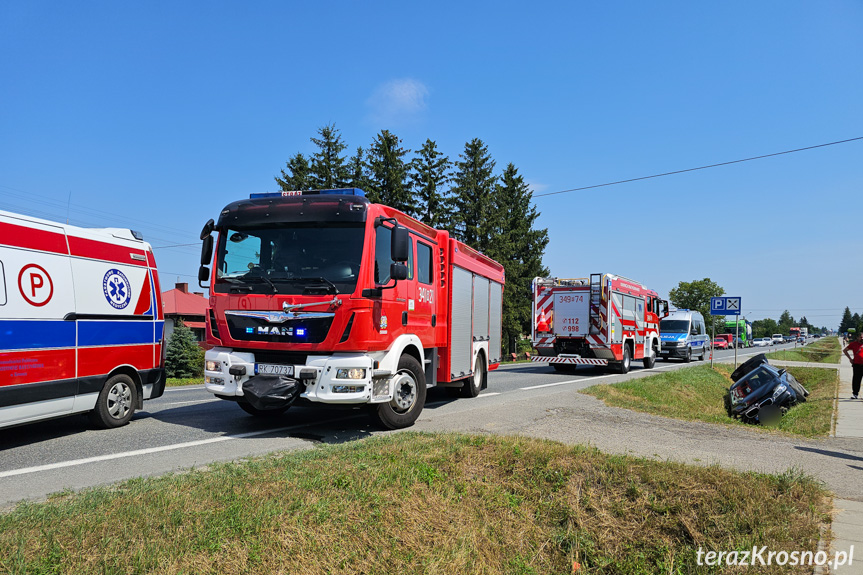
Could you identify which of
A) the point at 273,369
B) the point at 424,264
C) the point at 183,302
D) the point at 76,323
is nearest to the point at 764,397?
the point at 424,264

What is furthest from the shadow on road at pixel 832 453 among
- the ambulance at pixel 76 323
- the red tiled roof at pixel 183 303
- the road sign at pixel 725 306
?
the red tiled roof at pixel 183 303

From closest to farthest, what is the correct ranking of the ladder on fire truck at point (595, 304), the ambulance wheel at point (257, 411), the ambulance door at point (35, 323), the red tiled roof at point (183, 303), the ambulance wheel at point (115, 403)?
1. the ambulance door at point (35, 323)
2. the ambulance wheel at point (115, 403)
3. the ambulance wheel at point (257, 411)
4. the ladder on fire truck at point (595, 304)
5. the red tiled roof at point (183, 303)

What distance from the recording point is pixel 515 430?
8094 millimetres

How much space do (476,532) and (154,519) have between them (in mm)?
2442

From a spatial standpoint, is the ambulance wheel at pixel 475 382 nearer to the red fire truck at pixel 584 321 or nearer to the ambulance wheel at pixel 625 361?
the red fire truck at pixel 584 321

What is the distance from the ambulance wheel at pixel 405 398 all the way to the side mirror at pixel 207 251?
2961 mm

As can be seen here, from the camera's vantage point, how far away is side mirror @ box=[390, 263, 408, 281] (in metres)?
7.52

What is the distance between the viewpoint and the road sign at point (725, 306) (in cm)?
2067

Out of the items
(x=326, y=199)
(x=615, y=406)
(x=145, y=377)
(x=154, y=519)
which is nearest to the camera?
(x=154, y=519)

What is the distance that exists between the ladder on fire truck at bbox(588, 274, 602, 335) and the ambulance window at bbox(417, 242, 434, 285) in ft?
35.4

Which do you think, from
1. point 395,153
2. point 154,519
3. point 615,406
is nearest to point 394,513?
point 154,519

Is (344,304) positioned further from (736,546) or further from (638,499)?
(736,546)

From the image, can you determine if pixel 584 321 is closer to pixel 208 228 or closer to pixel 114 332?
pixel 208 228

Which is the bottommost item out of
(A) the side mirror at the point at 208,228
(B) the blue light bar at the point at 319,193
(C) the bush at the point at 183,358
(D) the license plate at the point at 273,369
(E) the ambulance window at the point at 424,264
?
(C) the bush at the point at 183,358
